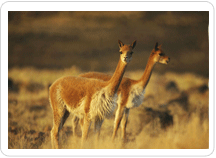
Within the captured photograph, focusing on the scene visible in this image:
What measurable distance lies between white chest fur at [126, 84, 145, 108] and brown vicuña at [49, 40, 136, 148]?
54.3 inches

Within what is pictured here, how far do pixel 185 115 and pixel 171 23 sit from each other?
240 cm

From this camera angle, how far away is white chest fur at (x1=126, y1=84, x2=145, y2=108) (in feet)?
25.7

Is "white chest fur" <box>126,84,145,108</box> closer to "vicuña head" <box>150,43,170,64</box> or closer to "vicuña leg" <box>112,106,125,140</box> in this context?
"vicuña leg" <box>112,106,125,140</box>

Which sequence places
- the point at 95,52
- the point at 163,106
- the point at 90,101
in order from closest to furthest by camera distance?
the point at 90,101, the point at 95,52, the point at 163,106

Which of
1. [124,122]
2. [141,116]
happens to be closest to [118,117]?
[124,122]

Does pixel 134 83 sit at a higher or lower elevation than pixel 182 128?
higher

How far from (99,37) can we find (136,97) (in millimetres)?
1746

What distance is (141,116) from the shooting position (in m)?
8.83

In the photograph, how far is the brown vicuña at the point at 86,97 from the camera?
→ 251 inches

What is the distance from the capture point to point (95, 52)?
26.7 feet

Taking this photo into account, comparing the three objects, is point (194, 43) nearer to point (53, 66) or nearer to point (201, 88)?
point (201, 88)
